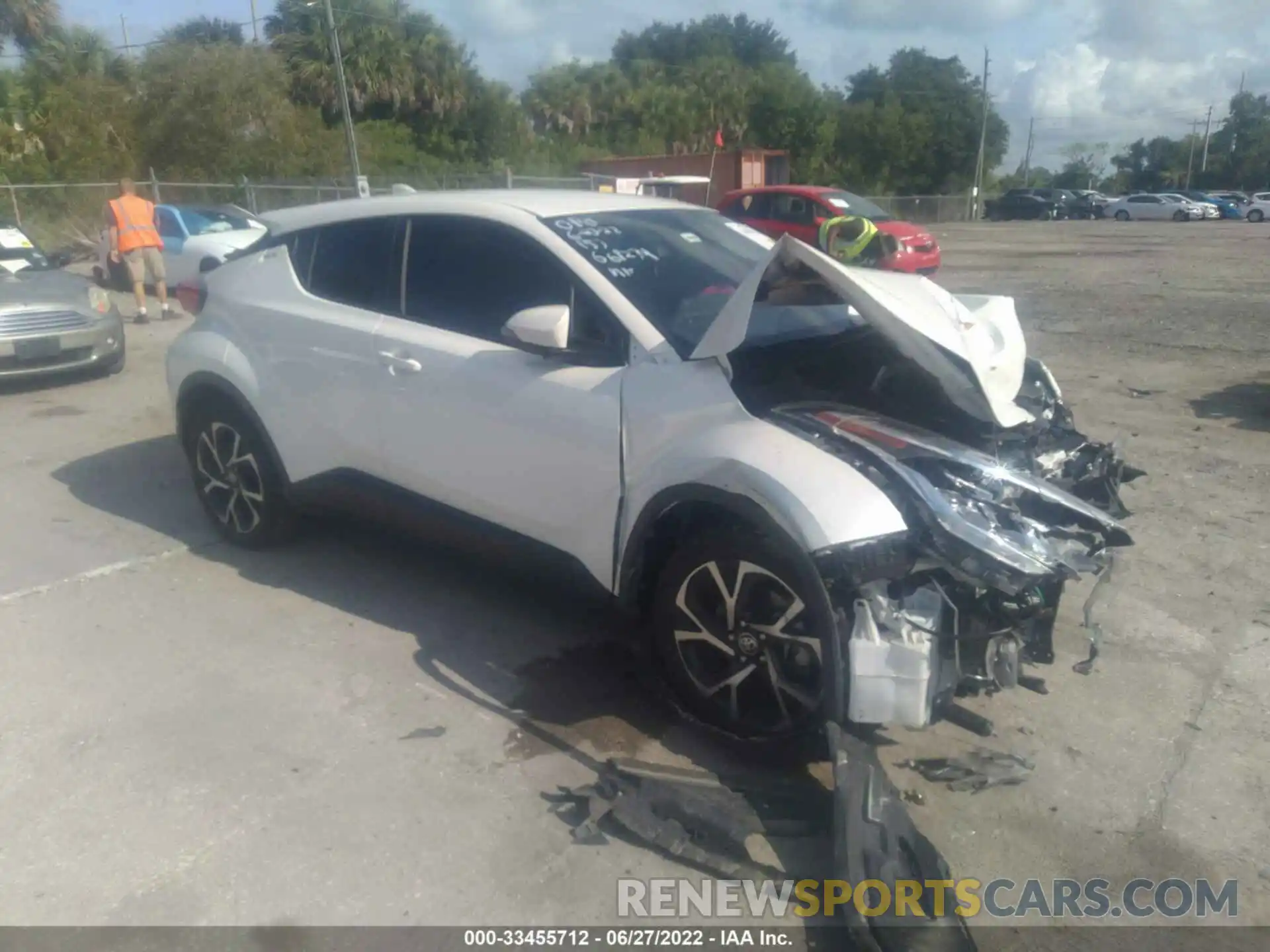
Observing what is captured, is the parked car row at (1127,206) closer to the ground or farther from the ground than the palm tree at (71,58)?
closer to the ground

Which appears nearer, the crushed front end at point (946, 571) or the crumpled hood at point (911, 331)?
the crushed front end at point (946, 571)

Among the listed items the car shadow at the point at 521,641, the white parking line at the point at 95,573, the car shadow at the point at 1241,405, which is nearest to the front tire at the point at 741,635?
the car shadow at the point at 521,641

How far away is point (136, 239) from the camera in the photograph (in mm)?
12781

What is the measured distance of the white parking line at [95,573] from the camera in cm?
509

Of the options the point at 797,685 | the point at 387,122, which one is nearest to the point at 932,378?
the point at 797,685

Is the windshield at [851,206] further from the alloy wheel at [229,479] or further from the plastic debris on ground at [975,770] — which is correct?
the plastic debris on ground at [975,770]

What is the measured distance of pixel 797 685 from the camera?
3.36 m

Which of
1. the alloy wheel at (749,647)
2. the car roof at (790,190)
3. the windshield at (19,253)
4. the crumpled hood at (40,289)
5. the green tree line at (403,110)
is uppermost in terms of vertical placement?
the green tree line at (403,110)

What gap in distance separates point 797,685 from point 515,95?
2023 inches

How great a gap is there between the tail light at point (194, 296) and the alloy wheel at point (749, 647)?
3.50 meters

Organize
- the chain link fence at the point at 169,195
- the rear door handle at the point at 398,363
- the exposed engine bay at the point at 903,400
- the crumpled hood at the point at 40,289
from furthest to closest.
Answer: the chain link fence at the point at 169,195
the crumpled hood at the point at 40,289
the rear door handle at the point at 398,363
the exposed engine bay at the point at 903,400

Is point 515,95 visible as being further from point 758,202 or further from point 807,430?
point 807,430

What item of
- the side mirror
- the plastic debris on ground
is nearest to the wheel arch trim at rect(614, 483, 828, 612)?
the side mirror

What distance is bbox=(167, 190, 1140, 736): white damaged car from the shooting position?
316 centimetres
